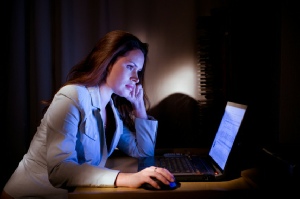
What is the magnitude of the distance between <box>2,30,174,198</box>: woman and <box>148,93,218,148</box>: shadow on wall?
1.11ft

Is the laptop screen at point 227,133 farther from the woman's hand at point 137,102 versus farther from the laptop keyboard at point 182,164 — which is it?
the woman's hand at point 137,102

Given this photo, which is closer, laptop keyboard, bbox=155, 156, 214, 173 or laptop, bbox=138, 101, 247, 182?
laptop, bbox=138, 101, 247, 182

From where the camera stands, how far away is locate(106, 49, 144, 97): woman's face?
58.1 inches

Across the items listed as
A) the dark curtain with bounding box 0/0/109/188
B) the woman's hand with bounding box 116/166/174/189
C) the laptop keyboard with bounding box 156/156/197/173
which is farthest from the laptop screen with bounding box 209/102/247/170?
the dark curtain with bounding box 0/0/109/188

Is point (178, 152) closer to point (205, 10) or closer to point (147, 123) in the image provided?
point (147, 123)

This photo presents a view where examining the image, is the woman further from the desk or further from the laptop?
the laptop

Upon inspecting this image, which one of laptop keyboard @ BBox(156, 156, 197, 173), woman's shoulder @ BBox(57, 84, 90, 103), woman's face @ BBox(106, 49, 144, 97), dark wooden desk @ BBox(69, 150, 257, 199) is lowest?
laptop keyboard @ BBox(156, 156, 197, 173)

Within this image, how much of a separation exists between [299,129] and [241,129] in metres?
0.42

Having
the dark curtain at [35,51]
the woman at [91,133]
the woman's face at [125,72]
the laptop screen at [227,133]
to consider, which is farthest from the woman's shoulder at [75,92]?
the dark curtain at [35,51]

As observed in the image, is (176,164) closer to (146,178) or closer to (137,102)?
(146,178)

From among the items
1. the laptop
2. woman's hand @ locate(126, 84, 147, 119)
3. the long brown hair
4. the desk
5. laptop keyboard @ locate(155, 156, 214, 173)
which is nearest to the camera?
the desk

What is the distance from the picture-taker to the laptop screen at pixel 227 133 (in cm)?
117

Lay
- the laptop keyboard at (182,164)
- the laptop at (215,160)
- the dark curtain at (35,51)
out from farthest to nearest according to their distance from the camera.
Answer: the dark curtain at (35,51), the laptop keyboard at (182,164), the laptop at (215,160)

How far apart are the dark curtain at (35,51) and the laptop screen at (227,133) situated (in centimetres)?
111
